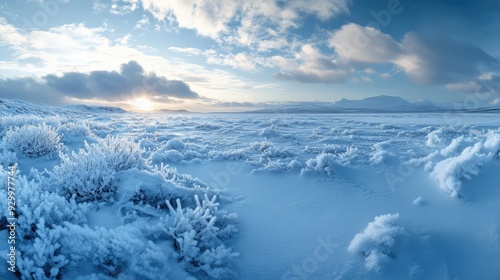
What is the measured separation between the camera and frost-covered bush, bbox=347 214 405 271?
291 cm

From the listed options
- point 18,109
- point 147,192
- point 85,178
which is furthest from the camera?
point 18,109

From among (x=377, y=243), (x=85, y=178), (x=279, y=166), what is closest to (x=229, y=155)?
(x=279, y=166)

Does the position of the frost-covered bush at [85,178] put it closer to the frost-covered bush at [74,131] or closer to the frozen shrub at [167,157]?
the frozen shrub at [167,157]

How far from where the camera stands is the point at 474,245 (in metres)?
3.19

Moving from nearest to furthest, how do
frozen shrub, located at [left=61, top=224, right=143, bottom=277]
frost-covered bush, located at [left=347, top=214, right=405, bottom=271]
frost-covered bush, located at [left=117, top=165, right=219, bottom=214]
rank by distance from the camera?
frozen shrub, located at [left=61, top=224, right=143, bottom=277] < frost-covered bush, located at [left=347, top=214, right=405, bottom=271] < frost-covered bush, located at [left=117, top=165, right=219, bottom=214]

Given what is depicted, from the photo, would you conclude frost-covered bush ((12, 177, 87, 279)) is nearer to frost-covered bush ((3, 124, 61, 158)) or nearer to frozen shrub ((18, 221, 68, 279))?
frozen shrub ((18, 221, 68, 279))

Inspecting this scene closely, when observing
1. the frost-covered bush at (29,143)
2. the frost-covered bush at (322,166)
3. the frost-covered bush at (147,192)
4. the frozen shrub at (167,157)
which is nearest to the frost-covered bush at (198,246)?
the frost-covered bush at (147,192)

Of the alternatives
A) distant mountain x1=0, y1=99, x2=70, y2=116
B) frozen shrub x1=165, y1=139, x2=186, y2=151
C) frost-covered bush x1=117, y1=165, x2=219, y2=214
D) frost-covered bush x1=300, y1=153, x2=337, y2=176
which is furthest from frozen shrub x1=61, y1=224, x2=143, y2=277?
distant mountain x1=0, y1=99, x2=70, y2=116

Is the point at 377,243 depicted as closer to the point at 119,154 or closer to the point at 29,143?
the point at 119,154

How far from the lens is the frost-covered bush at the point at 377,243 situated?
291 centimetres

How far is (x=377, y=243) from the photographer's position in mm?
3064

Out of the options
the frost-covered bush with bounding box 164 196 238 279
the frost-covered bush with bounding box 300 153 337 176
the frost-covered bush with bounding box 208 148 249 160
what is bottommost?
the frost-covered bush with bounding box 164 196 238 279

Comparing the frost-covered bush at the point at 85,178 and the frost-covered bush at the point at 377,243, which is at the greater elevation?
the frost-covered bush at the point at 85,178

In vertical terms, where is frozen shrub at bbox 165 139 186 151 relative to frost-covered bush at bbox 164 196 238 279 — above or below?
above
